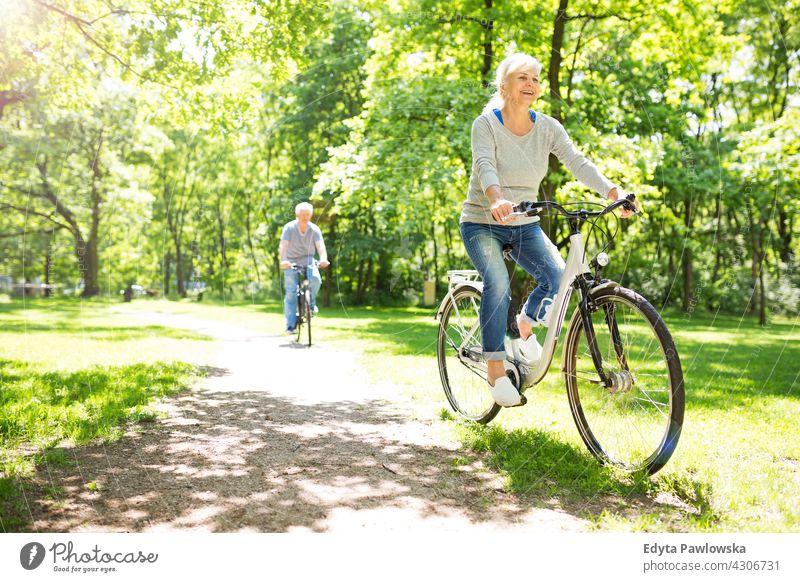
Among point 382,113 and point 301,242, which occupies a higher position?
point 382,113

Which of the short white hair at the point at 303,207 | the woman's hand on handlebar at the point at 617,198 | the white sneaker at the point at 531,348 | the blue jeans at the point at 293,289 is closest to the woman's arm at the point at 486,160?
the woman's hand on handlebar at the point at 617,198

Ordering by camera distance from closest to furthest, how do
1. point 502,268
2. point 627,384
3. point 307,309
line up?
point 627,384 < point 502,268 < point 307,309

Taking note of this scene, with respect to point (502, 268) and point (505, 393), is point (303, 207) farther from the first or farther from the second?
point (505, 393)

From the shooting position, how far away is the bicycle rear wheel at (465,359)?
4.82 m

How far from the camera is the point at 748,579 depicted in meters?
2.68

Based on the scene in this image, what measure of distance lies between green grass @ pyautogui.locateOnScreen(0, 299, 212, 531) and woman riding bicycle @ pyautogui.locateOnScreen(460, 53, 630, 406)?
9.01 ft

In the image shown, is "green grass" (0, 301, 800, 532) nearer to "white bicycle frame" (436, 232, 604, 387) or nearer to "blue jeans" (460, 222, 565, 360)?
"white bicycle frame" (436, 232, 604, 387)

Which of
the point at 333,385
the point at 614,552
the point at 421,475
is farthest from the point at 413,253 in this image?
the point at 614,552

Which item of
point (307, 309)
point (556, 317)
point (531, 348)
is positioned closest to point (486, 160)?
point (556, 317)

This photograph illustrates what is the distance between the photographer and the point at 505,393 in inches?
166

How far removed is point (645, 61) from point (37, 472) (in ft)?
28.7

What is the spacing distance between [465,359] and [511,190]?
149cm

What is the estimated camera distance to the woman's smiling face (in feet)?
12.6

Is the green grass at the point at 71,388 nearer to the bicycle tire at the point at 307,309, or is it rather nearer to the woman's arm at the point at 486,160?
the bicycle tire at the point at 307,309
